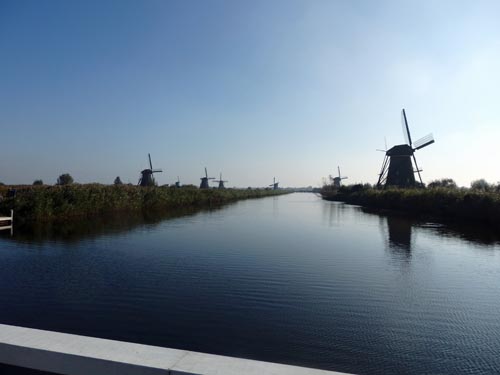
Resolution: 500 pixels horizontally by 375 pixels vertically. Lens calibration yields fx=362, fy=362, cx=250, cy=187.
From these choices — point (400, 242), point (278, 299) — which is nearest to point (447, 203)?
point (400, 242)

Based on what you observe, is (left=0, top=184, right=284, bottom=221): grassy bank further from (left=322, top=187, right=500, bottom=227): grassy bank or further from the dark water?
(left=322, top=187, right=500, bottom=227): grassy bank

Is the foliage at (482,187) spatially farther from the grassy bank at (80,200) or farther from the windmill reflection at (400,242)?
the grassy bank at (80,200)

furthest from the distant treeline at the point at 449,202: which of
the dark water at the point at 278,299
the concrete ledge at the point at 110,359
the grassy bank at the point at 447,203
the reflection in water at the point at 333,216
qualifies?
the concrete ledge at the point at 110,359

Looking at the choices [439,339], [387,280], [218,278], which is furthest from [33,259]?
[439,339]

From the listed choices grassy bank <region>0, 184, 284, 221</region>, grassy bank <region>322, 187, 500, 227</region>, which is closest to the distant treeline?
grassy bank <region>322, 187, 500, 227</region>

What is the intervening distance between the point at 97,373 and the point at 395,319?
5.32 m

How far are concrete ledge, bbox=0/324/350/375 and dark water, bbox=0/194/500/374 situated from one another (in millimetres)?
2675

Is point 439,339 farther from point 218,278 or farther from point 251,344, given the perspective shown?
point 218,278

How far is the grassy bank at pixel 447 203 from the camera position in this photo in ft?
70.5

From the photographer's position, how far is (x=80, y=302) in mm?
6688

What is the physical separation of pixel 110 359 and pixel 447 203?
2904cm

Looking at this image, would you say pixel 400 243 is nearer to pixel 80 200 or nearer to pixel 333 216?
pixel 333 216

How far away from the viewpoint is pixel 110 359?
207 centimetres

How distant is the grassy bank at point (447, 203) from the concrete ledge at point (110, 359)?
2298 cm
